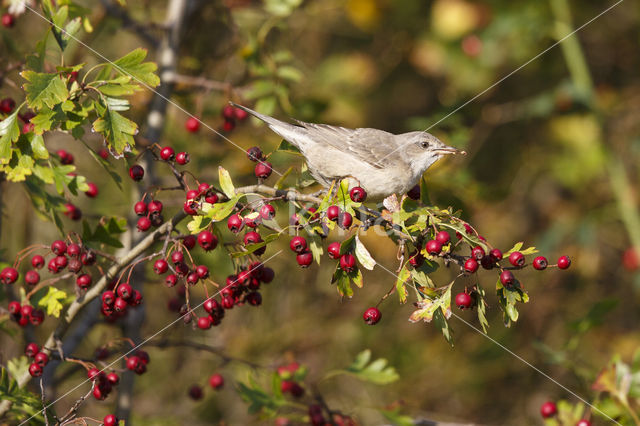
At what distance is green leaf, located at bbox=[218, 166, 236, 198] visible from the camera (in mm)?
2783

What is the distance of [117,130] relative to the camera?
2918 mm

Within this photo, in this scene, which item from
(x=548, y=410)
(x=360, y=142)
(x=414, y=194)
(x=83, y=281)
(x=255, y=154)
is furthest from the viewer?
(x=360, y=142)

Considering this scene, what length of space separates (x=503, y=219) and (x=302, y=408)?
454 centimetres

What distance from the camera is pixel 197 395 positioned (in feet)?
14.0

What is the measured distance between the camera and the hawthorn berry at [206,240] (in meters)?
2.86

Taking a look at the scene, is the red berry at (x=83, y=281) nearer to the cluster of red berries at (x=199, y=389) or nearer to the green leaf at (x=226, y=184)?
the green leaf at (x=226, y=184)

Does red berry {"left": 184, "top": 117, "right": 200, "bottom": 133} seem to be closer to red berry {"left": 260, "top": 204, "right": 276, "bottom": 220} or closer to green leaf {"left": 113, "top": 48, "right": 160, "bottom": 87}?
green leaf {"left": 113, "top": 48, "right": 160, "bottom": 87}

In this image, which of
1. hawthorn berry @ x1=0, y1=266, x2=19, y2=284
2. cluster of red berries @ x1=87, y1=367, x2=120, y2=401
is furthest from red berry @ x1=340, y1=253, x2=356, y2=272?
hawthorn berry @ x1=0, y1=266, x2=19, y2=284

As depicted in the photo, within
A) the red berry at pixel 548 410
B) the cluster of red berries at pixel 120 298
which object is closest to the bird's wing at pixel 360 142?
the cluster of red berries at pixel 120 298

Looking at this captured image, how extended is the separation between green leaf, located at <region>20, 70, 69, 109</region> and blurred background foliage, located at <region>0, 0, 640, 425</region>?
187 centimetres

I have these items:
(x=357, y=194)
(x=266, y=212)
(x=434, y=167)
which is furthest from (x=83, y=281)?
(x=434, y=167)

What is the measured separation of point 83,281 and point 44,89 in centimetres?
93

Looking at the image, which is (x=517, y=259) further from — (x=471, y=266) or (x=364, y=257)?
(x=364, y=257)

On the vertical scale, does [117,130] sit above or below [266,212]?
above
